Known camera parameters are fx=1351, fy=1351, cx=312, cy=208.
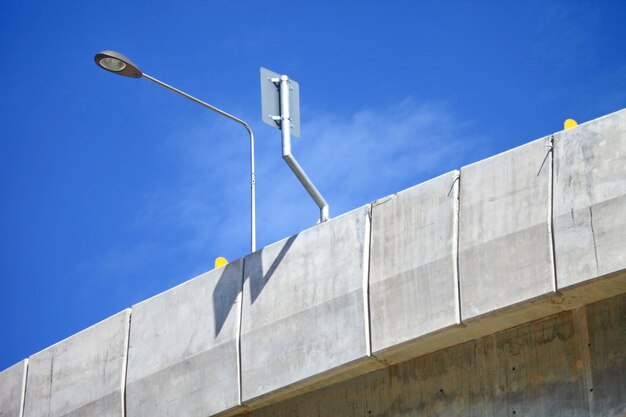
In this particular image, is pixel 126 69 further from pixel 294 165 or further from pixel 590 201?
pixel 590 201

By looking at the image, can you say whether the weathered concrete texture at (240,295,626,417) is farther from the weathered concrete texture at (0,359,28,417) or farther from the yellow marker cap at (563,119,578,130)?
the weathered concrete texture at (0,359,28,417)

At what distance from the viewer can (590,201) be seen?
12.5 metres

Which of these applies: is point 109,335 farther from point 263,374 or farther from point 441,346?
point 441,346

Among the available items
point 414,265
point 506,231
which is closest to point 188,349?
point 414,265

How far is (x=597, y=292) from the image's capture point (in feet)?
41.0

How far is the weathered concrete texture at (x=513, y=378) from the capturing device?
41.0 ft

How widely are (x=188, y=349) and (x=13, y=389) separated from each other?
137 inches

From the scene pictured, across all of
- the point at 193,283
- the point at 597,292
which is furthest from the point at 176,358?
the point at 597,292

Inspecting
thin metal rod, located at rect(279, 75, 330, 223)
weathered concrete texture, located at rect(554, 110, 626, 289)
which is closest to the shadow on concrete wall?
thin metal rod, located at rect(279, 75, 330, 223)

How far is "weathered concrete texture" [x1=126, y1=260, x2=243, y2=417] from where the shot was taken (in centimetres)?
1515

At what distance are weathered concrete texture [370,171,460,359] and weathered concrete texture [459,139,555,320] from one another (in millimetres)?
158

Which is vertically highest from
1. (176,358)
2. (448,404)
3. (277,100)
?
(277,100)

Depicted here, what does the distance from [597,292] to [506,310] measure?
2.88ft

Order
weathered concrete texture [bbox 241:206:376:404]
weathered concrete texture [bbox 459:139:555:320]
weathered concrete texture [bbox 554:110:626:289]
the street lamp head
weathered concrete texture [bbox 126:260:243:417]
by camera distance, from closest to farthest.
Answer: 1. weathered concrete texture [bbox 554:110:626:289]
2. weathered concrete texture [bbox 459:139:555:320]
3. weathered concrete texture [bbox 241:206:376:404]
4. weathered concrete texture [bbox 126:260:243:417]
5. the street lamp head
